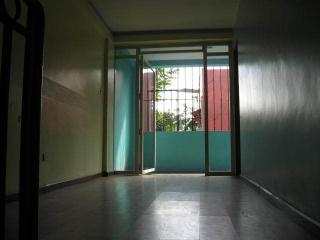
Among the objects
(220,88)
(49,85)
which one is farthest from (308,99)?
(220,88)

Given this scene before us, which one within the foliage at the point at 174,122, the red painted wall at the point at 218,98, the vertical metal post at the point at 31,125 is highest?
the red painted wall at the point at 218,98

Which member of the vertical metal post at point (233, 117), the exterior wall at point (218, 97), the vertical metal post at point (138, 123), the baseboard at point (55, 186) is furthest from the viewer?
the exterior wall at point (218, 97)

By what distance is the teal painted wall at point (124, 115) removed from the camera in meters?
7.21

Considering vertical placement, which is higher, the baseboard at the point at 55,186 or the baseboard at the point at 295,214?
the baseboard at the point at 295,214

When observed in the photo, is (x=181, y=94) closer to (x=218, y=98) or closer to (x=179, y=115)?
(x=179, y=115)

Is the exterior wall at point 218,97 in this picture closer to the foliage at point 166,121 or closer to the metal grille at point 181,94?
the metal grille at point 181,94

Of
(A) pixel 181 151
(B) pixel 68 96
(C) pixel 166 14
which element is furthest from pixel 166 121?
(B) pixel 68 96

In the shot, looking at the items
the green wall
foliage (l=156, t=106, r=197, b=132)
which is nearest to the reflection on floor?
the green wall

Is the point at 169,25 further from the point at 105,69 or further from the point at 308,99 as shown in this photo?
the point at 308,99

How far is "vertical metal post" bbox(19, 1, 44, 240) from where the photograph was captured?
4.26ft

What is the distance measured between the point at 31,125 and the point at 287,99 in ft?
5.85

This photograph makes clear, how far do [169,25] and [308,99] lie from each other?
4737mm

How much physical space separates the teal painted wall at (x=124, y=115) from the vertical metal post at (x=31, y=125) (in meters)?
5.69

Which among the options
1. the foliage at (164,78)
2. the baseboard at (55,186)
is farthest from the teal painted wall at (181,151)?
the baseboard at (55,186)
